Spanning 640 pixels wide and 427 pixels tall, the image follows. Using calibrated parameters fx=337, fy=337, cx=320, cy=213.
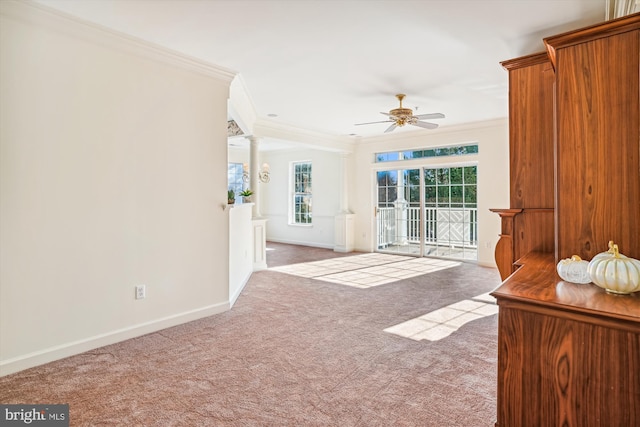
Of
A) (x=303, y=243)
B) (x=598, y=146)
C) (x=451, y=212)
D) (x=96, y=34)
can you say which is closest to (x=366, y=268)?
(x=451, y=212)

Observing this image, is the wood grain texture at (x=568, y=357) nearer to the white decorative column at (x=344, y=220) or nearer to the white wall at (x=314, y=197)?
the white decorative column at (x=344, y=220)

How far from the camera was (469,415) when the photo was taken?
182 cm

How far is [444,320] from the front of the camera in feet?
10.8

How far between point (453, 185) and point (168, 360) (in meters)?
5.86

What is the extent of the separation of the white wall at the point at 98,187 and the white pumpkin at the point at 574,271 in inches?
117

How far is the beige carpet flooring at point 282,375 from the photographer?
1831 mm

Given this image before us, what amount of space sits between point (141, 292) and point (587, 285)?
316cm

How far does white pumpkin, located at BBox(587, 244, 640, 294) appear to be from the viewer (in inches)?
54.4

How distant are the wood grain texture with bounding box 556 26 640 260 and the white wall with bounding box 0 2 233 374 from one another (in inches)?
117

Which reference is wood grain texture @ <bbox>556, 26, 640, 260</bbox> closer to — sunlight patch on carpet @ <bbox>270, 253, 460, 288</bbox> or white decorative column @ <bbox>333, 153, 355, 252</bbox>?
sunlight patch on carpet @ <bbox>270, 253, 460, 288</bbox>

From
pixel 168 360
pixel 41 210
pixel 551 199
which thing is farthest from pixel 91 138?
pixel 551 199

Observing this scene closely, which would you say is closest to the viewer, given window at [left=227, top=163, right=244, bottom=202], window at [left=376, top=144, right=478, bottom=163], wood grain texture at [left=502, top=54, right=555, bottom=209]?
wood grain texture at [left=502, top=54, right=555, bottom=209]

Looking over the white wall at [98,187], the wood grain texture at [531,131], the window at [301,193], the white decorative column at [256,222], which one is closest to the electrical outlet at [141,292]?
the white wall at [98,187]

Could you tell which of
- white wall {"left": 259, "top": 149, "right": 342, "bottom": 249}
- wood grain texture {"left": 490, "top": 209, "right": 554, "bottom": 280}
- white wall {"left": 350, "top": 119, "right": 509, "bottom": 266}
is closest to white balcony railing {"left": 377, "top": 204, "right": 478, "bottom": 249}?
white wall {"left": 350, "top": 119, "right": 509, "bottom": 266}
